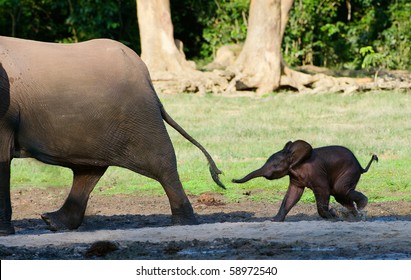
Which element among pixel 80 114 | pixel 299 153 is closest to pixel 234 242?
pixel 299 153

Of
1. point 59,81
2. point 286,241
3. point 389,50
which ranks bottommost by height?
point 389,50

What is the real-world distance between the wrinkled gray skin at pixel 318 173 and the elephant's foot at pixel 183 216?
0.62m

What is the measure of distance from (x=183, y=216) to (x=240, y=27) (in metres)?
17.8

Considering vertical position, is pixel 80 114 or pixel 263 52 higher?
pixel 80 114

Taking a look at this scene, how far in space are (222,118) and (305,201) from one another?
706 centimetres

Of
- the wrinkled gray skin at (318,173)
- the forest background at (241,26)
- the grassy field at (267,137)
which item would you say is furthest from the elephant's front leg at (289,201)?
the forest background at (241,26)

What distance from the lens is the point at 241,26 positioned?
2891cm

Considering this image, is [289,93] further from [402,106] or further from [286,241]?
[286,241]

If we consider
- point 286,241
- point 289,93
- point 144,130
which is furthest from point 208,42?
point 286,241

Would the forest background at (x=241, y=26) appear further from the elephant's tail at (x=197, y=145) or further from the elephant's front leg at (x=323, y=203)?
the elephant's front leg at (x=323, y=203)

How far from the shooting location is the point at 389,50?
2845cm

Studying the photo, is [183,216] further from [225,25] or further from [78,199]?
[225,25]

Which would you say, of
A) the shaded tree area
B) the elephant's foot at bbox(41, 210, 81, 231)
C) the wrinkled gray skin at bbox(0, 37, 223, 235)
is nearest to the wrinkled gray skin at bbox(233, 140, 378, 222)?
the wrinkled gray skin at bbox(0, 37, 223, 235)

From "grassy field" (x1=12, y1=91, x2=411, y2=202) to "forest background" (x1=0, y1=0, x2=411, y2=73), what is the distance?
5381 mm
